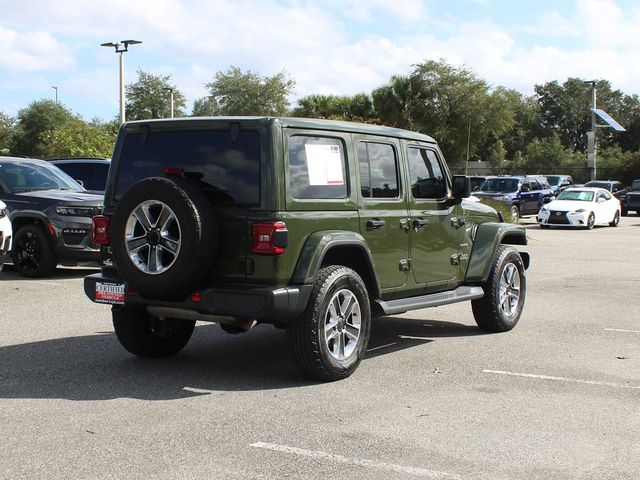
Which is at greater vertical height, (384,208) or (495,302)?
(384,208)

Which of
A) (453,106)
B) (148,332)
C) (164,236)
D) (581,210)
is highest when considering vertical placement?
(453,106)

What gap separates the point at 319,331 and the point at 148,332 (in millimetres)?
1840

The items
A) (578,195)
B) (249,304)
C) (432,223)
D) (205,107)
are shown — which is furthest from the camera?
(205,107)

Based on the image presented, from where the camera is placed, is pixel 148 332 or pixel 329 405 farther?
pixel 148 332

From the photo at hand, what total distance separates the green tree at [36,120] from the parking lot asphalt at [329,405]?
60237mm

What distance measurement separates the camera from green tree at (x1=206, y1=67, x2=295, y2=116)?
207ft

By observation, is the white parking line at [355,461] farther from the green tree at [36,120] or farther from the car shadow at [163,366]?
the green tree at [36,120]

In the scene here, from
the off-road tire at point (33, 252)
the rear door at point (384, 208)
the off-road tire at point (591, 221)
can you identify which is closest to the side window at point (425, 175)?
the rear door at point (384, 208)

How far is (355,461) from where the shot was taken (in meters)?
4.93

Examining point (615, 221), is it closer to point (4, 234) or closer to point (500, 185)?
point (500, 185)

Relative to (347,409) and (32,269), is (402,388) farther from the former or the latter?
(32,269)

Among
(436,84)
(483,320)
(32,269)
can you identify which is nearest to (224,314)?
(483,320)

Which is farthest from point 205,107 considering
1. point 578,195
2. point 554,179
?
point 578,195

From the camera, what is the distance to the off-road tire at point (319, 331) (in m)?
6.56
